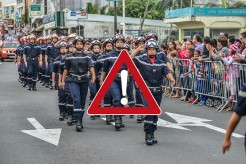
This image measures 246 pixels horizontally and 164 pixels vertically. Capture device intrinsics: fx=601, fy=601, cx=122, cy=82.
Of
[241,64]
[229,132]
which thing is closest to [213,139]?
[241,64]

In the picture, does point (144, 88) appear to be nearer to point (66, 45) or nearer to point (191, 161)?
point (191, 161)

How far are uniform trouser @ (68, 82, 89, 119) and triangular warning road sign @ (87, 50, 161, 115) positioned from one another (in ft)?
3.76

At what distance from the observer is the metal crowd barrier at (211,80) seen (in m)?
14.8

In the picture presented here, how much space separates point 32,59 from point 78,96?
1034cm

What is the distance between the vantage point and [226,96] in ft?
49.5

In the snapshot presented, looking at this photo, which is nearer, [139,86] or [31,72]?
[139,86]

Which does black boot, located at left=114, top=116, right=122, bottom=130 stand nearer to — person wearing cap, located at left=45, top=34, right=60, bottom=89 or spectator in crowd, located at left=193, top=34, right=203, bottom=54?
spectator in crowd, located at left=193, top=34, right=203, bottom=54

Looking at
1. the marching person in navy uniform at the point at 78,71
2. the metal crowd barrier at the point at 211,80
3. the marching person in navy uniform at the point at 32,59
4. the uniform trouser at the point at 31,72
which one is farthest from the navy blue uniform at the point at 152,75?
the uniform trouser at the point at 31,72

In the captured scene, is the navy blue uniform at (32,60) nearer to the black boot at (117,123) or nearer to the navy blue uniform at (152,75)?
the black boot at (117,123)

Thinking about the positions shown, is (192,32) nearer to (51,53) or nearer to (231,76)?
(51,53)

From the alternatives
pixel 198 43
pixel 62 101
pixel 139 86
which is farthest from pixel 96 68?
pixel 198 43

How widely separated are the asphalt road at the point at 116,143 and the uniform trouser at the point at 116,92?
55 cm

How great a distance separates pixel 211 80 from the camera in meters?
15.9

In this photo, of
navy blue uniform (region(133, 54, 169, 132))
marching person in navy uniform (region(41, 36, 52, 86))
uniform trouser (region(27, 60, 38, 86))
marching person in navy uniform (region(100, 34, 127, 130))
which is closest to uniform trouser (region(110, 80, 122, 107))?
marching person in navy uniform (region(100, 34, 127, 130))
